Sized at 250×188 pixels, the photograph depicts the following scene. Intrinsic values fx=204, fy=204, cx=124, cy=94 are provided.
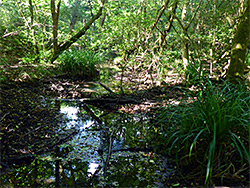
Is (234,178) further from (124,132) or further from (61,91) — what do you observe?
(61,91)

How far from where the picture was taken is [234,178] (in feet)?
5.70

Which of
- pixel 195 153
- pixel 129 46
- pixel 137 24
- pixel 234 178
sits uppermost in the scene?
pixel 137 24

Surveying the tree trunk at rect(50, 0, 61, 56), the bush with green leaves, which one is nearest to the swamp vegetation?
the tree trunk at rect(50, 0, 61, 56)

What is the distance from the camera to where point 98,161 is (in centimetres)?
212

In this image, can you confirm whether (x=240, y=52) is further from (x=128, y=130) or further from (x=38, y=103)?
(x=38, y=103)

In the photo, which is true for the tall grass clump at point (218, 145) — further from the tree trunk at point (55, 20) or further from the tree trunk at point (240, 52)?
the tree trunk at point (55, 20)

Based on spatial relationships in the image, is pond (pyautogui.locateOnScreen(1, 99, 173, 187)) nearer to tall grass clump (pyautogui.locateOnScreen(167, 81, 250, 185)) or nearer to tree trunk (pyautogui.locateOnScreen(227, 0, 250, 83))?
tall grass clump (pyautogui.locateOnScreen(167, 81, 250, 185))

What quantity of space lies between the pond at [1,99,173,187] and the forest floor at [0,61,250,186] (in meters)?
0.18

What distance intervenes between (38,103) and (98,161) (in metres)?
2.15

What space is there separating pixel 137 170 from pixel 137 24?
5.59 m

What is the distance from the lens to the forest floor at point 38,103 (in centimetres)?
229

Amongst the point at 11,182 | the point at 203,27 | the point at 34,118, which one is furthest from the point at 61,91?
the point at 203,27

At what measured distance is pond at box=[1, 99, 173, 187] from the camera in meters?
1.79

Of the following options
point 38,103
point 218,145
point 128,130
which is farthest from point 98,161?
point 38,103
